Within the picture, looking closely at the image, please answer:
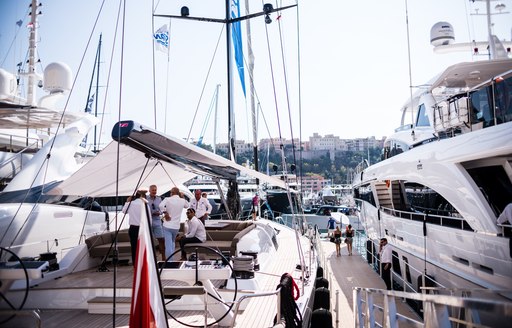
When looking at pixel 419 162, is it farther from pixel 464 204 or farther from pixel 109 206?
pixel 109 206

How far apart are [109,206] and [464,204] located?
9.92 meters

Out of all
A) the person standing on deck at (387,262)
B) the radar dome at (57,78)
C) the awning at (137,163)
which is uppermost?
the radar dome at (57,78)

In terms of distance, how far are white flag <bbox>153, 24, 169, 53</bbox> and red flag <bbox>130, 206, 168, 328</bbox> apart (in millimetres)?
7497

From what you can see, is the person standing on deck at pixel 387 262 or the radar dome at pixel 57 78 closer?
the radar dome at pixel 57 78

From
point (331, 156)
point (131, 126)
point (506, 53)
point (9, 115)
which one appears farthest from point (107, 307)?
point (331, 156)

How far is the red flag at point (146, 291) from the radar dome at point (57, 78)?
887cm

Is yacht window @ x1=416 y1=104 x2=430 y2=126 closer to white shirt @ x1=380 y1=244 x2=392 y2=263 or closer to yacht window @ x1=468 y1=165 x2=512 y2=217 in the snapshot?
white shirt @ x1=380 y1=244 x2=392 y2=263

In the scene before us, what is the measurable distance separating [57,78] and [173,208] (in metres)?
6.36

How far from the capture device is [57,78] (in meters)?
10.1

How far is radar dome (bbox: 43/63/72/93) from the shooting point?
33.2 feet

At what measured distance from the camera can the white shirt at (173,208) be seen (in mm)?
6098

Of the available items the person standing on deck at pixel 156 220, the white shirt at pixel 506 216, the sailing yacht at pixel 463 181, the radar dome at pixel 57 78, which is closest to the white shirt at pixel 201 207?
the person standing on deck at pixel 156 220

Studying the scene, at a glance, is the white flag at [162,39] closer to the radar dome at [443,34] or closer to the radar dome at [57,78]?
the radar dome at [57,78]

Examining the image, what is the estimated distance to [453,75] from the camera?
973cm
